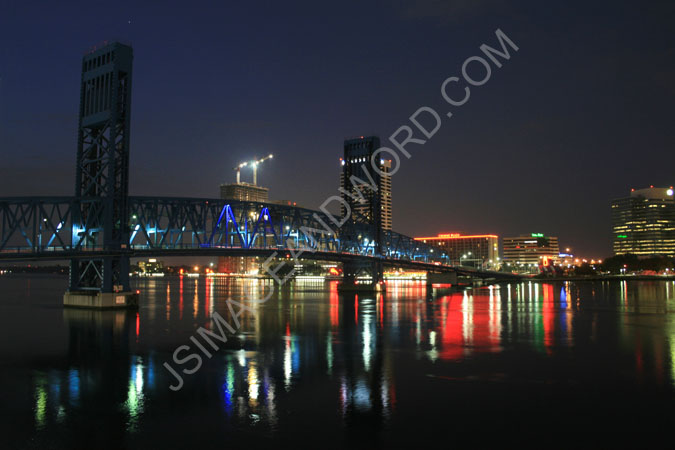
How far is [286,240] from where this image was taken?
94562 mm

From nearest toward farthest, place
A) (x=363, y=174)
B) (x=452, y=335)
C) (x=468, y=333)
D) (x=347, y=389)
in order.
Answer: (x=347, y=389)
(x=452, y=335)
(x=468, y=333)
(x=363, y=174)

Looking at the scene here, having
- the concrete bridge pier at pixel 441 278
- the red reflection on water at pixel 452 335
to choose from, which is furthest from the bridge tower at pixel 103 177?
the concrete bridge pier at pixel 441 278

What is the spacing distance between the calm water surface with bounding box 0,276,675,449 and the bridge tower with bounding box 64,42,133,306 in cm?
1769

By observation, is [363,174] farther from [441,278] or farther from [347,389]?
[347,389]

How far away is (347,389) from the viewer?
1983 cm

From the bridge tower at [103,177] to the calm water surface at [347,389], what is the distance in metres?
17.7

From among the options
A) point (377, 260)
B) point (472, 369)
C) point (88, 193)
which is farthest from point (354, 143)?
point (472, 369)

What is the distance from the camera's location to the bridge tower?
181 feet

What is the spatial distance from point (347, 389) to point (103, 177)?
157ft

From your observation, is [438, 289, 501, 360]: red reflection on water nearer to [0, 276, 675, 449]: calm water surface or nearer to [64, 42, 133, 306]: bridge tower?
[0, 276, 675, 449]: calm water surface

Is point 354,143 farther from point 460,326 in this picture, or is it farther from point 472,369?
point 472,369

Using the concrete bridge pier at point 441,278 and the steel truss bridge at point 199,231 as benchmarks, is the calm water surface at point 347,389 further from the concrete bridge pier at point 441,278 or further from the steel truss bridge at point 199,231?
the concrete bridge pier at point 441,278

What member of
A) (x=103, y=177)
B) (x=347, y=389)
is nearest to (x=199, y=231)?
(x=103, y=177)

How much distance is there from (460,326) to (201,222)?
49.1m
